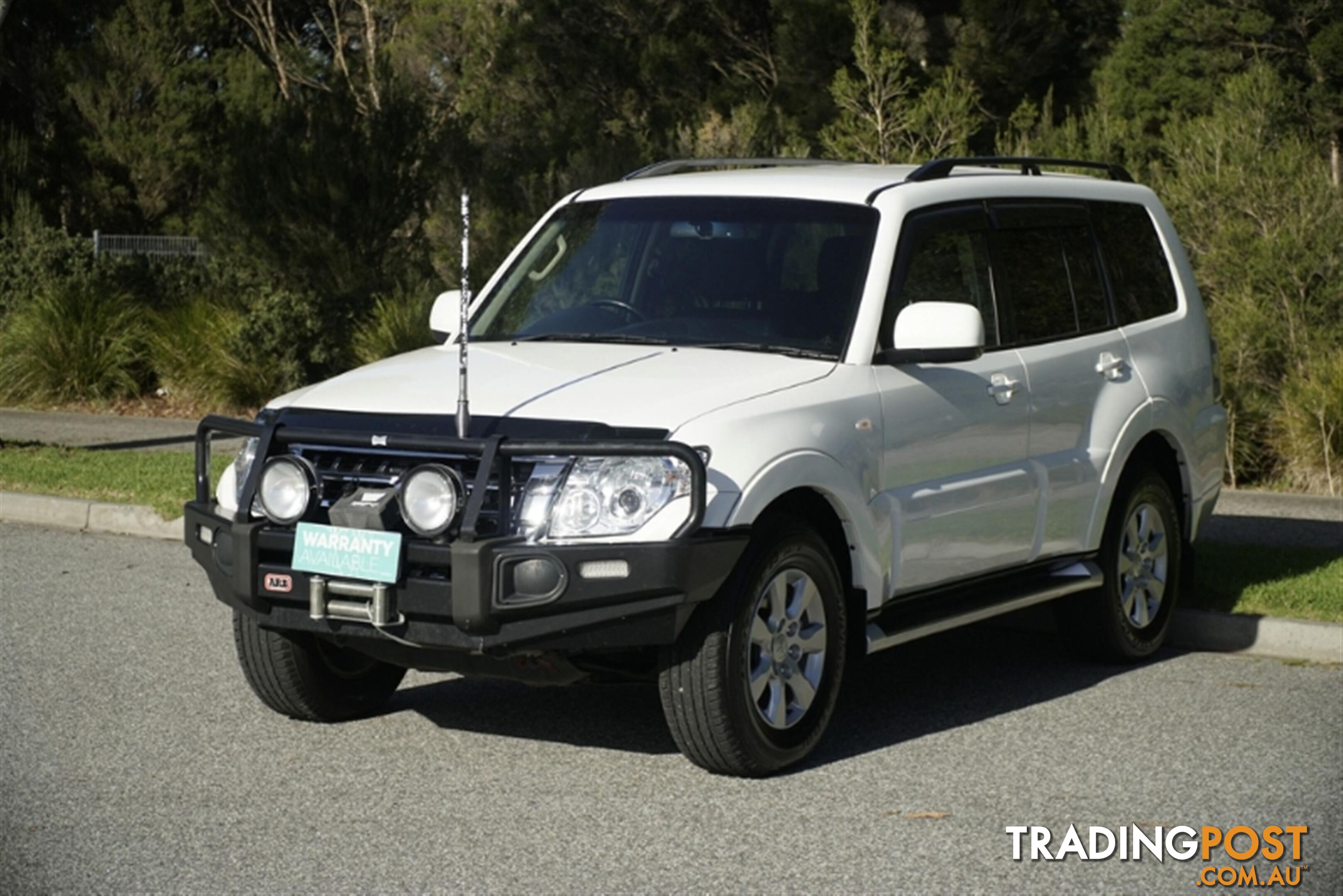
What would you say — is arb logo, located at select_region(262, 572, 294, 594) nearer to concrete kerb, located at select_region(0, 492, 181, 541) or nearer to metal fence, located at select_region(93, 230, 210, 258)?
concrete kerb, located at select_region(0, 492, 181, 541)

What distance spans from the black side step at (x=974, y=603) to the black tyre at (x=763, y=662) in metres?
0.29

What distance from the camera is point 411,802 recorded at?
5922 mm

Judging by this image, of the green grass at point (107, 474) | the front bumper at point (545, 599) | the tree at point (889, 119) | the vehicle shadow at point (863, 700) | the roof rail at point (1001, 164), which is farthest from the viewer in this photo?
the tree at point (889, 119)

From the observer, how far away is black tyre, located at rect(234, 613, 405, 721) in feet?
22.0

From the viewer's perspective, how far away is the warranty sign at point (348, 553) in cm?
578

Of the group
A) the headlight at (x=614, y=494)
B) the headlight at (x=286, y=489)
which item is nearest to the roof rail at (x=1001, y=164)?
the headlight at (x=614, y=494)

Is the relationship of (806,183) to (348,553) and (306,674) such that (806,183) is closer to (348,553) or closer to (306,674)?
(348,553)

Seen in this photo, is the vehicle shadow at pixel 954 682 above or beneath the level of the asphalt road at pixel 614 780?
beneath

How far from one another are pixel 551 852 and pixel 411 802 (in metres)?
0.70

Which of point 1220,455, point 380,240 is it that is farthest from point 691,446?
point 380,240

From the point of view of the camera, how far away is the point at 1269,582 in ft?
30.8

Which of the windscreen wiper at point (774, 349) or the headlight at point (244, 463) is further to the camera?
the windscreen wiper at point (774, 349)

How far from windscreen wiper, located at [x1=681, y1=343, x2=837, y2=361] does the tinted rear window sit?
2.14 m

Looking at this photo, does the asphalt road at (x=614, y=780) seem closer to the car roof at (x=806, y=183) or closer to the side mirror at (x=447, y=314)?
the side mirror at (x=447, y=314)
